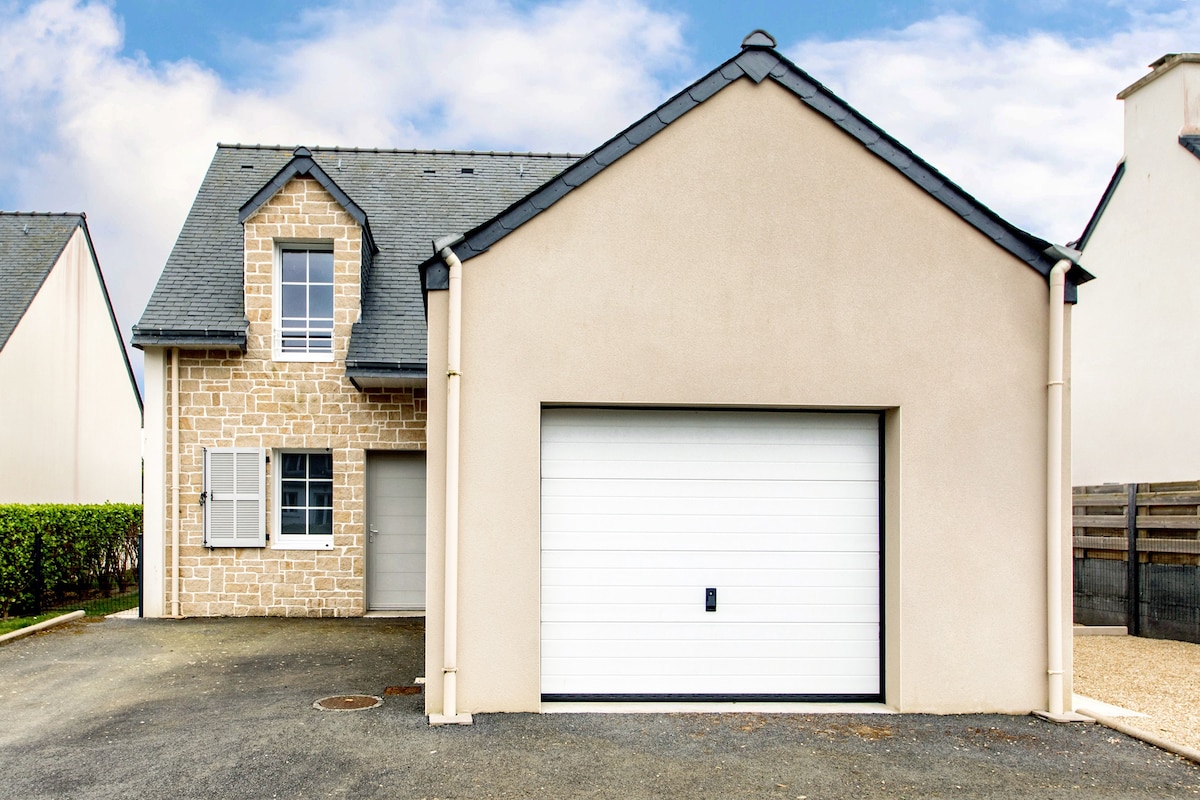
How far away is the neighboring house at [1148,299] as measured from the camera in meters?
14.6

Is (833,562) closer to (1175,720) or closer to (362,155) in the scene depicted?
(1175,720)

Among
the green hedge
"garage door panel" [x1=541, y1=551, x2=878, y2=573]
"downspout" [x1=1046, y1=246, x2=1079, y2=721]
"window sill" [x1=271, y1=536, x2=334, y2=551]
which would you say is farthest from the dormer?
"downspout" [x1=1046, y1=246, x2=1079, y2=721]

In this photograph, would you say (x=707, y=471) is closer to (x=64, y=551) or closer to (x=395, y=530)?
(x=395, y=530)

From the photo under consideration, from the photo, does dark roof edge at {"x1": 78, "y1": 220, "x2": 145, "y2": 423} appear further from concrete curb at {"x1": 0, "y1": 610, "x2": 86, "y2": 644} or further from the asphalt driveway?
the asphalt driveway

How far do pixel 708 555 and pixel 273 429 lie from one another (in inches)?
294

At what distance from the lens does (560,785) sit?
569 cm

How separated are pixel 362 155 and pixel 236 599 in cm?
802

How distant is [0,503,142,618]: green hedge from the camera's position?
12844 mm

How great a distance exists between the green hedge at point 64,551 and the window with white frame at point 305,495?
365 cm

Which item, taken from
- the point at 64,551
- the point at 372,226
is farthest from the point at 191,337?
the point at 64,551

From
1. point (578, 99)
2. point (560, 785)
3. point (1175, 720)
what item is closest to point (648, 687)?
point (560, 785)

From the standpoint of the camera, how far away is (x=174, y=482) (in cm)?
1265

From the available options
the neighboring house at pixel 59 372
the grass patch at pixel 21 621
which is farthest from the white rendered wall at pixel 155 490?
the neighboring house at pixel 59 372

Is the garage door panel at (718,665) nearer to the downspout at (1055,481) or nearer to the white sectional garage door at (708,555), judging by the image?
the white sectional garage door at (708,555)
